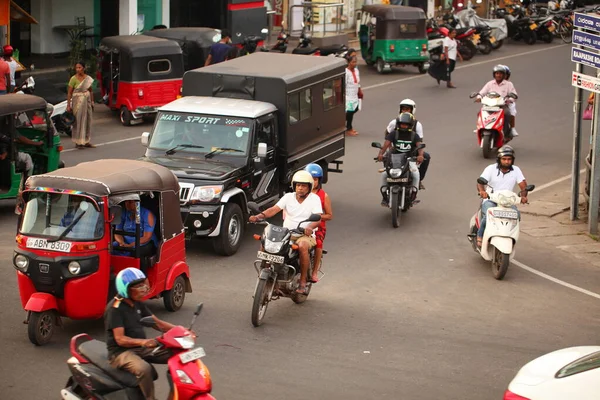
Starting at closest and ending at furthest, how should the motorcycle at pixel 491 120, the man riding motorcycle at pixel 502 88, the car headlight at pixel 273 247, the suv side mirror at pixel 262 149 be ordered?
the car headlight at pixel 273 247 → the suv side mirror at pixel 262 149 → the motorcycle at pixel 491 120 → the man riding motorcycle at pixel 502 88

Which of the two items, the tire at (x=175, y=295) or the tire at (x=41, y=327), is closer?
the tire at (x=41, y=327)

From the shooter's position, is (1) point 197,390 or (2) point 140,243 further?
(2) point 140,243

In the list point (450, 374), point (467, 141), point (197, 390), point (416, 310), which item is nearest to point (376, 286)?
point (416, 310)

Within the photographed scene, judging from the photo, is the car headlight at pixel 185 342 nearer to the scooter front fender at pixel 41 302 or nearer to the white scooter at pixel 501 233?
the scooter front fender at pixel 41 302

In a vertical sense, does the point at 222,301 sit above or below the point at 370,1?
below

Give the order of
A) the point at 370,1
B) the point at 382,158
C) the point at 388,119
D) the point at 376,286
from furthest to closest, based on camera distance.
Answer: the point at 370,1
the point at 388,119
the point at 382,158
the point at 376,286

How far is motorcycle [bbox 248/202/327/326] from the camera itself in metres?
11.3

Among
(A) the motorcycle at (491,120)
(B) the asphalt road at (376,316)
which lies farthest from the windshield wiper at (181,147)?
(A) the motorcycle at (491,120)

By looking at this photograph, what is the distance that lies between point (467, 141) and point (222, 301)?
11901mm

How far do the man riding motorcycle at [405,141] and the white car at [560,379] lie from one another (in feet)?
27.1

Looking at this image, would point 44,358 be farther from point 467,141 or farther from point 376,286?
point 467,141

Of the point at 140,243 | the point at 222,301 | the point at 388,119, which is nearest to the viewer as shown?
the point at 140,243

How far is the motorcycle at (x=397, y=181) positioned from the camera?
52.4 ft

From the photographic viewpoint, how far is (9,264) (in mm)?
13617
